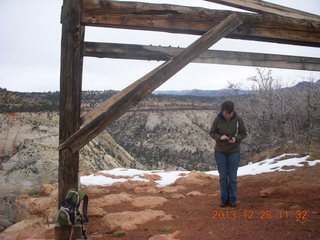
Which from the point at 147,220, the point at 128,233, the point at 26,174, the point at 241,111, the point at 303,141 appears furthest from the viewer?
the point at 241,111

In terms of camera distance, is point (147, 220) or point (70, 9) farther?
point (147, 220)

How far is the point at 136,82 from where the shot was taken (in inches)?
124

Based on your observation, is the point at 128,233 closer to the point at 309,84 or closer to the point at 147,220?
the point at 147,220

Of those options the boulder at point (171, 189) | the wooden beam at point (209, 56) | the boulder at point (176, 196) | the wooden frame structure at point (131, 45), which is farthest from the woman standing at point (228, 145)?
the boulder at point (171, 189)

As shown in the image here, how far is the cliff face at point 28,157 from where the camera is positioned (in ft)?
30.9

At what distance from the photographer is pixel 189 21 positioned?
3.35 meters

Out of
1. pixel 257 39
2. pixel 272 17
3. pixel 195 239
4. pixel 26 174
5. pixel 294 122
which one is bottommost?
pixel 26 174

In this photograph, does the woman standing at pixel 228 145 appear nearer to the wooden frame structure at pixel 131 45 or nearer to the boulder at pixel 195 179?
the wooden frame structure at pixel 131 45

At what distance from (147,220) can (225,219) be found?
115 cm

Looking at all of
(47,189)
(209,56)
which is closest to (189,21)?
(209,56)

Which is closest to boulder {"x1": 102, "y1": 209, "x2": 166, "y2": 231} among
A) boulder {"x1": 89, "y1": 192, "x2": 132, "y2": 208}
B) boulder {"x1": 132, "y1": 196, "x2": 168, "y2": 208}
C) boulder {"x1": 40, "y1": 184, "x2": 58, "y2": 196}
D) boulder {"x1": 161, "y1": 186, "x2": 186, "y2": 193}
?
boulder {"x1": 132, "y1": 196, "x2": 168, "y2": 208}

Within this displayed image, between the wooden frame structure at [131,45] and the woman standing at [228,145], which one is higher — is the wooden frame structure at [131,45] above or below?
above

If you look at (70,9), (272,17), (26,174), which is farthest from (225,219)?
(26,174)

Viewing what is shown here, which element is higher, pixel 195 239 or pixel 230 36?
pixel 230 36
